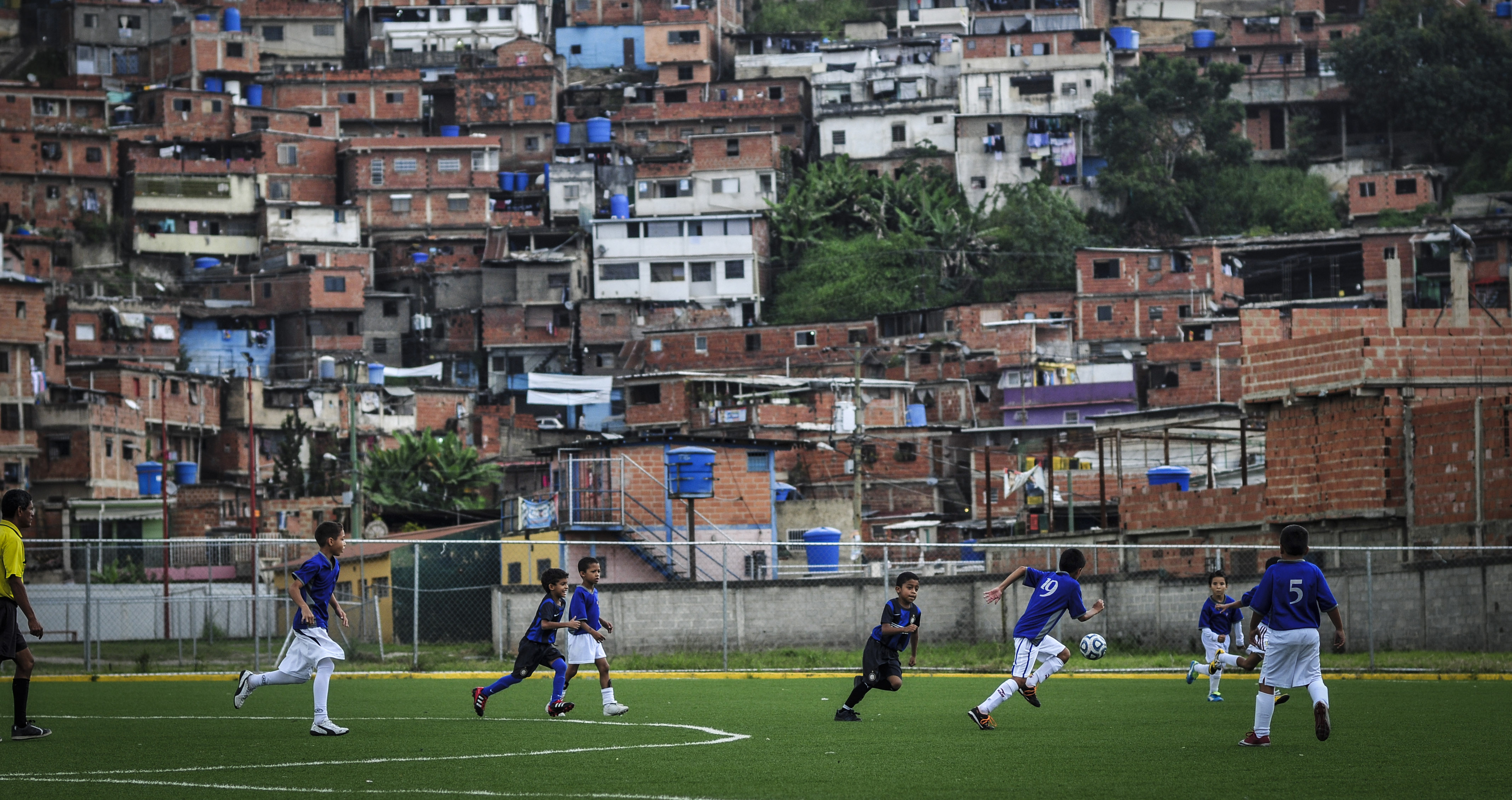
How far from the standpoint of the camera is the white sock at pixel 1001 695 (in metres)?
15.2

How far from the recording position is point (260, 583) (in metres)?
47.7

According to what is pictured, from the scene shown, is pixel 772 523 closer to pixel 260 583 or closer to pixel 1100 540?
pixel 1100 540

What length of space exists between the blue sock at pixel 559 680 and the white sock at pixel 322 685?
2.54 metres

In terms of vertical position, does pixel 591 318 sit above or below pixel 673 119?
below

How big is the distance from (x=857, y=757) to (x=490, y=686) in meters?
5.32

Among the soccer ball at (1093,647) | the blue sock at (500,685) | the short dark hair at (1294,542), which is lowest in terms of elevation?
the blue sock at (500,685)

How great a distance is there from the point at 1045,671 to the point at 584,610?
14.3ft

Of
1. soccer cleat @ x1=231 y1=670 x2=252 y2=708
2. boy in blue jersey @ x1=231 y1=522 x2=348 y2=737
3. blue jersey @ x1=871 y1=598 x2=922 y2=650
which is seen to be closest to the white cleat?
soccer cleat @ x1=231 y1=670 x2=252 y2=708

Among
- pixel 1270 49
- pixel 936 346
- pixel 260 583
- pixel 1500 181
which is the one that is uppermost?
pixel 1270 49

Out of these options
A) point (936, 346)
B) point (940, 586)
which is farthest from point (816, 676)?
point (936, 346)

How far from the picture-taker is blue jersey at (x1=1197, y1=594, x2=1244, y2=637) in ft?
68.7

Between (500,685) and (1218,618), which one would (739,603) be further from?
(500,685)

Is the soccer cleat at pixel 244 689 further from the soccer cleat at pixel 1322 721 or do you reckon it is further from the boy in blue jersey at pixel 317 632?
the soccer cleat at pixel 1322 721

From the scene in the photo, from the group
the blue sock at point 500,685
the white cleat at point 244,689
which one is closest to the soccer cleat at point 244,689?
the white cleat at point 244,689
